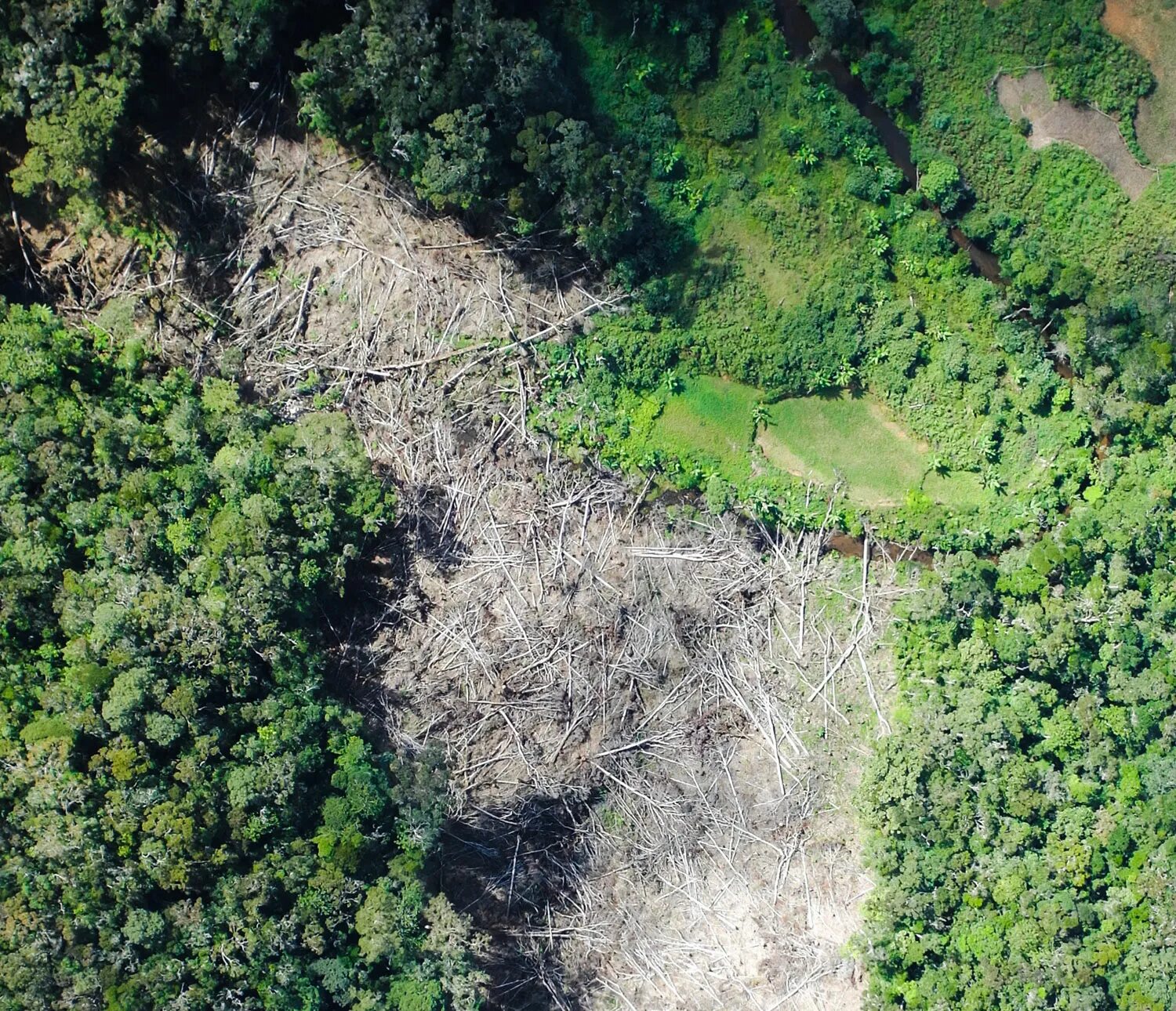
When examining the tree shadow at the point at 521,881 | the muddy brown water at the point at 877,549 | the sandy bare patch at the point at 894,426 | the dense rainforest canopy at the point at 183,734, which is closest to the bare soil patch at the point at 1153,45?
the sandy bare patch at the point at 894,426

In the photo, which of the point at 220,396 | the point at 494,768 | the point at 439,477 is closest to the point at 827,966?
the point at 494,768

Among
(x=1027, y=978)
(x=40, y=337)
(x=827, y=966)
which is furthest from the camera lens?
(x=827, y=966)

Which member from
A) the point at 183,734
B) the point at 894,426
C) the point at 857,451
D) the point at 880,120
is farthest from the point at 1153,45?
the point at 183,734

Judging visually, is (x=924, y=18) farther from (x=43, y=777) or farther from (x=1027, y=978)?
(x=43, y=777)

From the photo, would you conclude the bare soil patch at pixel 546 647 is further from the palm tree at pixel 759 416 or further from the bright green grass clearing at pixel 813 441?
the palm tree at pixel 759 416

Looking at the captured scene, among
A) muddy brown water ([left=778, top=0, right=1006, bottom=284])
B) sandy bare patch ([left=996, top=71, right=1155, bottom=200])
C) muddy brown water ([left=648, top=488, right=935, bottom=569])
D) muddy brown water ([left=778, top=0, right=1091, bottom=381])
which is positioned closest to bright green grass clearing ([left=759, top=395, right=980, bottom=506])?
muddy brown water ([left=648, top=488, right=935, bottom=569])

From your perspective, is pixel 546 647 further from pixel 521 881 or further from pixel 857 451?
pixel 857 451
